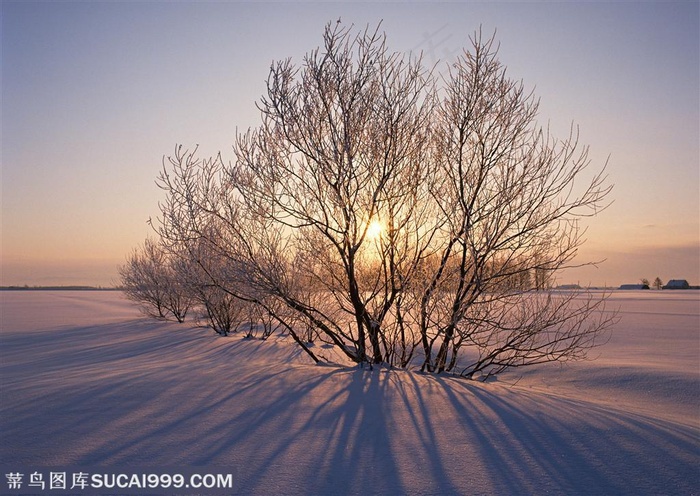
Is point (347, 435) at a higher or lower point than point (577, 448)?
higher

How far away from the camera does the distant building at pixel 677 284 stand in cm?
7519

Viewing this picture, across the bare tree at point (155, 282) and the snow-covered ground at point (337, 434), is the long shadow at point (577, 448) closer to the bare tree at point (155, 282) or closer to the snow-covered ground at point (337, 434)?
the snow-covered ground at point (337, 434)

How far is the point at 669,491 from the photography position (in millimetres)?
3074

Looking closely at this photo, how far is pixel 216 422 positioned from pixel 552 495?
2566mm

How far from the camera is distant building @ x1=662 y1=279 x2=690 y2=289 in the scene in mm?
75188

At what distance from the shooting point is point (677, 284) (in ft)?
251

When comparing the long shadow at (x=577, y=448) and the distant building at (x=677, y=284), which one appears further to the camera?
the distant building at (x=677, y=284)

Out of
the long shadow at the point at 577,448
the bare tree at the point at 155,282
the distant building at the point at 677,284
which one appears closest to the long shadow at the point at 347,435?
the long shadow at the point at 577,448

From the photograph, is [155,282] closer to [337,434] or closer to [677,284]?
[337,434]

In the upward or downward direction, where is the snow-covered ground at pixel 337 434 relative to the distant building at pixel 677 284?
upward

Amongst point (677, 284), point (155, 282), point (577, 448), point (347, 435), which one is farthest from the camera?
point (677, 284)

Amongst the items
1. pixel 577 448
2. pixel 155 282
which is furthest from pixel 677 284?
pixel 577 448

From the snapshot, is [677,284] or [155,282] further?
[677,284]

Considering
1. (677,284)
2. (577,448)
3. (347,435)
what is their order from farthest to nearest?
1. (677,284)
2. (347,435)
3. (577,448)
